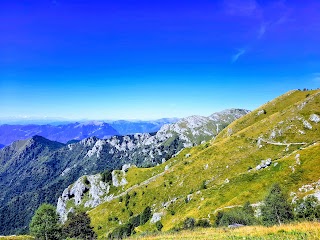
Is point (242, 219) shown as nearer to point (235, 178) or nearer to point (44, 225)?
point (44, 225)

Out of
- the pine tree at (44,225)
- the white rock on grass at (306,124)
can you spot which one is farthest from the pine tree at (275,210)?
the white rock on grass at (306,124)

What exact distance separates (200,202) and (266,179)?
105ft

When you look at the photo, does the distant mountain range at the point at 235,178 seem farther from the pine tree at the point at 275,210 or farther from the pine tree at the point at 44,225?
the pine tree at the point at 44,225

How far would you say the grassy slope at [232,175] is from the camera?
315 ft

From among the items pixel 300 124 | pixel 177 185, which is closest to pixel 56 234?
pixel 177 185

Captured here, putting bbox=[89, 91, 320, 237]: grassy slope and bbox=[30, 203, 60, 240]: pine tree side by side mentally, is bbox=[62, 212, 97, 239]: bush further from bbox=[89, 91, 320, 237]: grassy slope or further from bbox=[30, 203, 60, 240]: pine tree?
bbox=[89, 91, 320, 237]: grassy slope

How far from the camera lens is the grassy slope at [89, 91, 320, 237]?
96.1 m

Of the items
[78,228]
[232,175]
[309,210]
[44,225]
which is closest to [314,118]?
[232,175]

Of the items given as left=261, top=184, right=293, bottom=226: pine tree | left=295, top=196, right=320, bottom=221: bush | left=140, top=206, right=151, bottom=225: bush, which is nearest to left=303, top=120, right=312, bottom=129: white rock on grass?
left=295, top=196, right=320, bottom=221: bush

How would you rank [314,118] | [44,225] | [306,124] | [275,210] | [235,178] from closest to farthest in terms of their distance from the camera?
[275,210] < [44,225] < [235,178] < [306,124] < [314,118]

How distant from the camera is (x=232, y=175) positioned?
141875 millimetres

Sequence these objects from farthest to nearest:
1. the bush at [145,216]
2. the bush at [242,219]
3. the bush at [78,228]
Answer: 1. the bush at [145,216]
2. the bush at [78,228]
3. the bush at [242,219]

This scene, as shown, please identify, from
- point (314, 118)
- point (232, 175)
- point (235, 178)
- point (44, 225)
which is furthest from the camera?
point (314, 118)

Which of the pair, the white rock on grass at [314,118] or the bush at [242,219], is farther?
the white rock on grass at [314,118]
